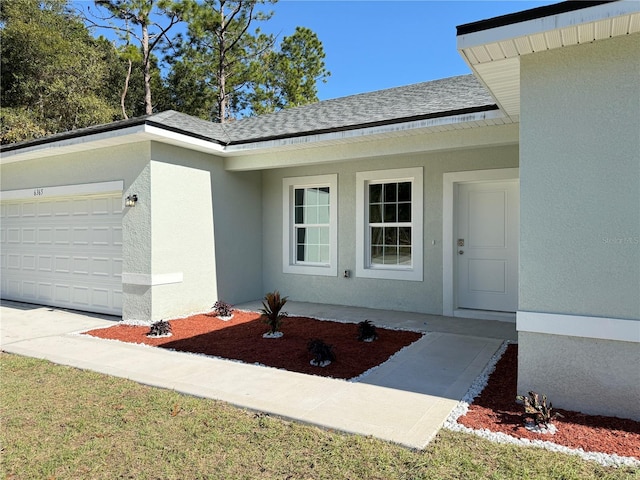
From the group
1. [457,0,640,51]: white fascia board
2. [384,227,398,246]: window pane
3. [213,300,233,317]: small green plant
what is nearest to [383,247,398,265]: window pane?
[384,227,398,246]: window pane

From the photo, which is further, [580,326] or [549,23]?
[580,326]

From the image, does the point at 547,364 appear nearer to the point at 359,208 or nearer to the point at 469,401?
the point at 469,401

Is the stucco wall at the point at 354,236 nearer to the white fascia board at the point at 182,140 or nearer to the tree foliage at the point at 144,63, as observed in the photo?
the white fascia board at the point at 182,140

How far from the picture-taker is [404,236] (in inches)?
371

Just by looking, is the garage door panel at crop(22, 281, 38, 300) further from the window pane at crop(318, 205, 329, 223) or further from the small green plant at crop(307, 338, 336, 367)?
the small green plant at crop(307, 338, 336, 367)

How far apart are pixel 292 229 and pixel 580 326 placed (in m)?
7.33

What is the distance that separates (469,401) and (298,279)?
6.45 meters

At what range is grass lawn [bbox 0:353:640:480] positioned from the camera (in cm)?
316

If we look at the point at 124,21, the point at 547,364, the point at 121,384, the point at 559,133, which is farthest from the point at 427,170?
the point at 124,21

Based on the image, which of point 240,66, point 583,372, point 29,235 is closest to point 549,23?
point 583,372

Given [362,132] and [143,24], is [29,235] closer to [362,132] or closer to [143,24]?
[362,132]

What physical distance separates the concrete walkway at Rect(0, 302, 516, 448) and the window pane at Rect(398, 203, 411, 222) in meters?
2.31

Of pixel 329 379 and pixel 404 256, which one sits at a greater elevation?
pixel 404 256

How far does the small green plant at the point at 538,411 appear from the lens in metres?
3.79
